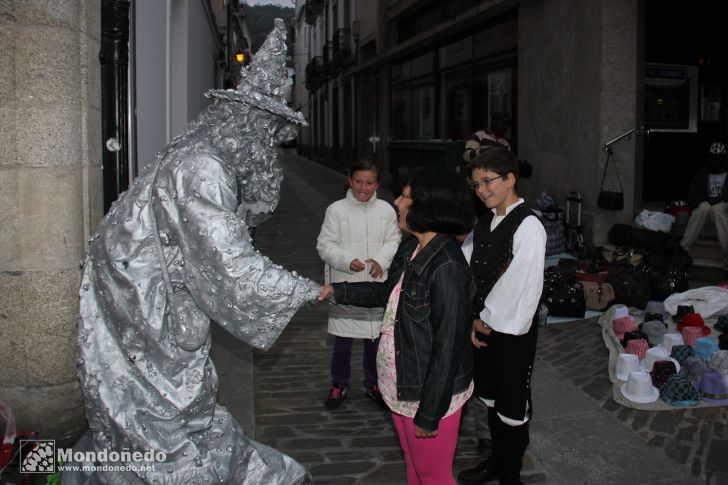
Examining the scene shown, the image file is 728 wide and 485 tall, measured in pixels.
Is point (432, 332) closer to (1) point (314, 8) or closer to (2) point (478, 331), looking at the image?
(2) point (478, 331)

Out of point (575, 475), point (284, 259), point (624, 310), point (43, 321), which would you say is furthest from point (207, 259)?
point (284, 259)

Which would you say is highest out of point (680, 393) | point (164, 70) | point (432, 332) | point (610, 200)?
point (164, 70)

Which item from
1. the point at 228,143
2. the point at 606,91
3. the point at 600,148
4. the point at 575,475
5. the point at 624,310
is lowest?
the point at 575,475

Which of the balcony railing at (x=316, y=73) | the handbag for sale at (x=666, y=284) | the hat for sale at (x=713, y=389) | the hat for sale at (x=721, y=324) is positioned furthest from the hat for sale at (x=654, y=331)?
the balcony railing at (x=316, y=73)

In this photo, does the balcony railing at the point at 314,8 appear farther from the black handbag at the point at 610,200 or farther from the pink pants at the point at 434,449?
the pink pants at the point at 434,449

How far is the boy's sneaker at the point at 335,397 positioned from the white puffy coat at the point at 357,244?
1.40 ft

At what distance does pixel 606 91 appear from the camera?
33.5 feet

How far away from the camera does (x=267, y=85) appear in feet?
10.2

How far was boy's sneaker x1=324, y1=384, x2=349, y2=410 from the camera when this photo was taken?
16.4 feet

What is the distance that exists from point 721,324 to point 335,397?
11.4 ft

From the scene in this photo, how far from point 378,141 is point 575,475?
21809mm

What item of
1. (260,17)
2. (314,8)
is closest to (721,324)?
(314,8)

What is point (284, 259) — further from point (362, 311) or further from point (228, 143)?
point (228, 143)

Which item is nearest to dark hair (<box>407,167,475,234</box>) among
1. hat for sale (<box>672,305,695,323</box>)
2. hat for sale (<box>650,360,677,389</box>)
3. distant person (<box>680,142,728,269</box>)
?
hat for sale (<box>650,360,677,389</box>)
